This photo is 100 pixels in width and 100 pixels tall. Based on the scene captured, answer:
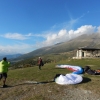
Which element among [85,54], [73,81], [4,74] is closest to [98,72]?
[73,81]

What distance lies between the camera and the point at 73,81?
67.5 feet

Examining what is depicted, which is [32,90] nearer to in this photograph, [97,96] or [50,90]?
[50,90]

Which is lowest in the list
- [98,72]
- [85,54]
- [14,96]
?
[14,96]

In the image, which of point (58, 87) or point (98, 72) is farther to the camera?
point (98, 72)

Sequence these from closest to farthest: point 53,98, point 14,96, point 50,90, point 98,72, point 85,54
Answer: point 53,98 < point 14,96 < point 50,90 < point 98,72 < point 85,54

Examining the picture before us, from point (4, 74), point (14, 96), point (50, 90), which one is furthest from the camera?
point (4, 74)

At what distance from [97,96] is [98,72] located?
1130 centimetres

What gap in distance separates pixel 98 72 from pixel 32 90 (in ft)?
42.5

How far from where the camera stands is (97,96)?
52.4 feet

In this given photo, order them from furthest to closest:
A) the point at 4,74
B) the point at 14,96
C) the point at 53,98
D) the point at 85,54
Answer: the point at 85,54, the point at 4,74, the point at 14,96, the point at 53,98

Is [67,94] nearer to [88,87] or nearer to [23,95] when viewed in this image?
[88,87]

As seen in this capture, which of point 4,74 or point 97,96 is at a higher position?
point 4,74

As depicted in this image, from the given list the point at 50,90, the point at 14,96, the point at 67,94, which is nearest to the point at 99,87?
the point at 67,94

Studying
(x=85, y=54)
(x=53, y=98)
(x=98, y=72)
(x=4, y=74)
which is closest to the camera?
(x=53, y=98)
